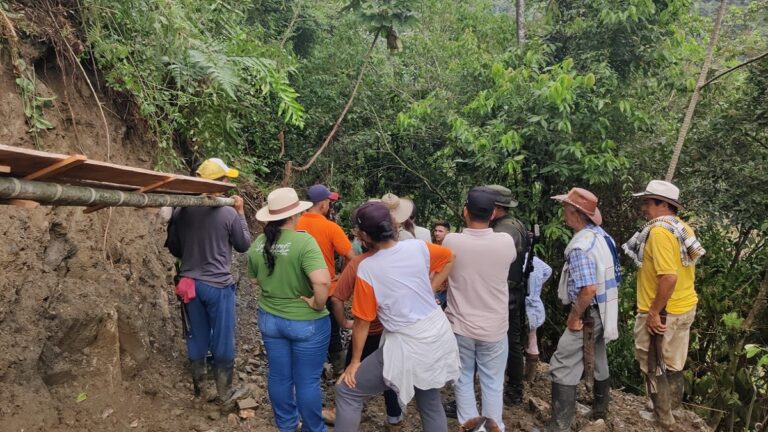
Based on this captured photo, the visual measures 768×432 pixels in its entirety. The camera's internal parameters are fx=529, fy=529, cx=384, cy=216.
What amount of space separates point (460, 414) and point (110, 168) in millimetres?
2906

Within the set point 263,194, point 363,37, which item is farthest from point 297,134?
point 363,37

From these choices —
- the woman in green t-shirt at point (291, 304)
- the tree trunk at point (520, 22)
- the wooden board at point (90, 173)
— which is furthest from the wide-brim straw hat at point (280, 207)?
the tree trunk at point (520, 22)

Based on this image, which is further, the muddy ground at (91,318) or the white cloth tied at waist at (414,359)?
the muddy ground at (91,318)

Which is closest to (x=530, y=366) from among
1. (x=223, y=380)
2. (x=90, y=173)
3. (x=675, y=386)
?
(x=675, y=386)

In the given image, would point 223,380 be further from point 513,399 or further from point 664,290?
point 664,290

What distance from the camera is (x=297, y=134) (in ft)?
30.0

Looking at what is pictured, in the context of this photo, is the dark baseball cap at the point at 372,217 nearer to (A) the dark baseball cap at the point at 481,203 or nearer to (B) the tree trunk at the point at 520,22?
(A) the dark baseball cap at the point at 481,203

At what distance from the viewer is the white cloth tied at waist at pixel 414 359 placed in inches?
126

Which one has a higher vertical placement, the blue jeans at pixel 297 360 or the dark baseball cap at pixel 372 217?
the dark baseball cap at pixel 372 217

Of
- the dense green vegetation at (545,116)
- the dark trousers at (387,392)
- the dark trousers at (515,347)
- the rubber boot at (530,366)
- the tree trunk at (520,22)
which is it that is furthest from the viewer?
the tree trunk at (520,22)

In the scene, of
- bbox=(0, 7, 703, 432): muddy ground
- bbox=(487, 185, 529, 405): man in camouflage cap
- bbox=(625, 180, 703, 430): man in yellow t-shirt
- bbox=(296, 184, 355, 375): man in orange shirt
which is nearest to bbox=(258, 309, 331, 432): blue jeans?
bbox=(296, 184, 355, 375): man in orange shirt

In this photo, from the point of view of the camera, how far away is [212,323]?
170 inches

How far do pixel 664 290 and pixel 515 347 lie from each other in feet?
4.56

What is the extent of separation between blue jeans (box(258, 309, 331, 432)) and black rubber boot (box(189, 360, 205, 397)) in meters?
0.93
